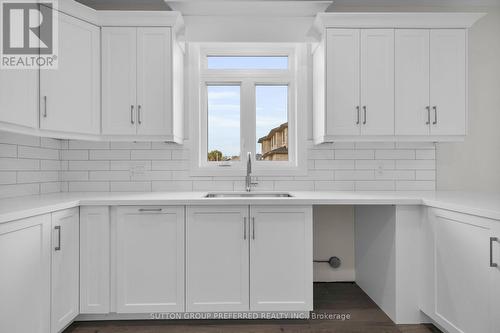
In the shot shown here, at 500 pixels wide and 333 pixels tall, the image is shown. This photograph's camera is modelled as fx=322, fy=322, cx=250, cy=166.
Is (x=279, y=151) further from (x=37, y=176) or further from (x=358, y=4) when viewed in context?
(x=37, y=176)

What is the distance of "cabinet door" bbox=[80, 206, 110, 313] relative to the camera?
2170 millimetres

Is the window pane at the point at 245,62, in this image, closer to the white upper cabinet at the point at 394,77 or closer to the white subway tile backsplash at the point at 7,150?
the white upper cabinet at the point at 394,77

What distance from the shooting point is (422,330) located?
216 centimetres

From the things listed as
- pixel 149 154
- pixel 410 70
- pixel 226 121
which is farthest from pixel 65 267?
pixel 410 70

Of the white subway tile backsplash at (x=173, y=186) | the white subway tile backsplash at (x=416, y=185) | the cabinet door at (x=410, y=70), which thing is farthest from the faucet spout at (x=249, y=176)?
the white subway tile backsplash at (x=416, y=185)

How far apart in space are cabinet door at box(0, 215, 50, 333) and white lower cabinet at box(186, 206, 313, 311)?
0.83 m

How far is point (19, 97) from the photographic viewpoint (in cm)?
194

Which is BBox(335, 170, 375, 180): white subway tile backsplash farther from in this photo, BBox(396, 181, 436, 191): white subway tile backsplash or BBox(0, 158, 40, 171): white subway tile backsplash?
BBox(0, 158, 40, 171): white subway tile backsplash

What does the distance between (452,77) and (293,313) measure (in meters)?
2.19

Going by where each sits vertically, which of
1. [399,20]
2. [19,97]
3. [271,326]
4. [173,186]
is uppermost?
[399,20]

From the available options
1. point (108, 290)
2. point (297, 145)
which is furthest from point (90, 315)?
point (297, 145)

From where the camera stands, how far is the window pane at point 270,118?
3037 millimetres

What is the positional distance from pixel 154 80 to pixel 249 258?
153cm

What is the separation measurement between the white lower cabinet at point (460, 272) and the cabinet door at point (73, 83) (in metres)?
2.52
